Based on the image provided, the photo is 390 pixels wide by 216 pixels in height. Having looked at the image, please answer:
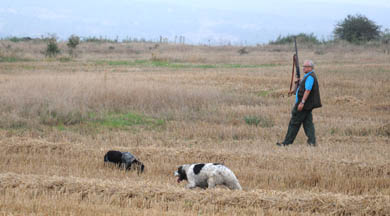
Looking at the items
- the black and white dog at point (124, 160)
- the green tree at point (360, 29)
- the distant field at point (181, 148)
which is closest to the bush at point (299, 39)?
the green tree at point (360, 29)

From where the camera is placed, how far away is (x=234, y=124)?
13125 millimetres

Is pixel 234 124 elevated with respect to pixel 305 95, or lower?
lower

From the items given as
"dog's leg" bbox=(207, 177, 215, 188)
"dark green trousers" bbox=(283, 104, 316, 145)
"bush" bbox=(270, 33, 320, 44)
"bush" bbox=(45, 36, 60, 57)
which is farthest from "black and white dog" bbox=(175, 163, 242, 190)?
"bush" bbox=(270, 33, 320, 44)

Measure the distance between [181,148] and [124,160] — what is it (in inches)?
62.6

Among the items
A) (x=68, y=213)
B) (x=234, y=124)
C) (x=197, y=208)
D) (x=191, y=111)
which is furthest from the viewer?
(x=191, y=111)

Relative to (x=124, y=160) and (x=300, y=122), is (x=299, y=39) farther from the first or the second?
(x=124, y=160)

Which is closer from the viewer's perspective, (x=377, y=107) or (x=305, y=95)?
(x=305, y=95)

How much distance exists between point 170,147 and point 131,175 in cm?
211

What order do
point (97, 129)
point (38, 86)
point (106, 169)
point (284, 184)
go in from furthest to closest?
1. point (38, 86)
2. point (97, 129)
3. point (106, 169)
4. point (284, 184)

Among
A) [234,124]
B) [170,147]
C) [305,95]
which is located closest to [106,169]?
[170,147]

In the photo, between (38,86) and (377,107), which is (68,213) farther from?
(377,107)

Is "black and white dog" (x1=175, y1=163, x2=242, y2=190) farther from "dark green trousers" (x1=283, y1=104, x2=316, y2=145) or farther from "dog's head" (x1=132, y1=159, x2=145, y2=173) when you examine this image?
"dark green trousers" (x1=283, y1=104, x2=316, y2=145)

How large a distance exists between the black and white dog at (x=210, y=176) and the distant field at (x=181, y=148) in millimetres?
337

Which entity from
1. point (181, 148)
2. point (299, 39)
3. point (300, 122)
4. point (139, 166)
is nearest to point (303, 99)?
point (300, 122)
